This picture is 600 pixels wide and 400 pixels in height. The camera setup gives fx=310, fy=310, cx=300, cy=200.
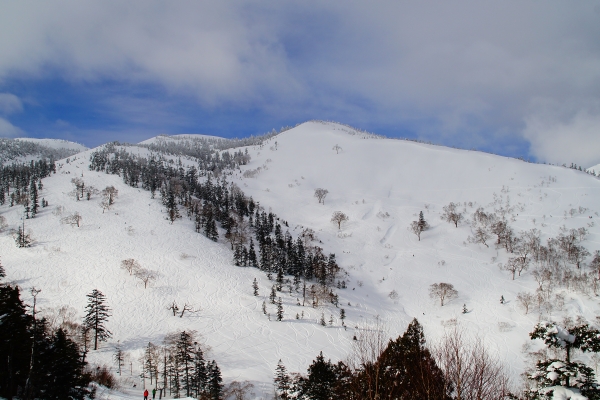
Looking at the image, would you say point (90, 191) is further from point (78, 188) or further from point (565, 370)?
point (565, 370)

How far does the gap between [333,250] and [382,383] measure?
103299 mm

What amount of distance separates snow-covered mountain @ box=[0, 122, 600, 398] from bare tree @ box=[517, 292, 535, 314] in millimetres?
1390

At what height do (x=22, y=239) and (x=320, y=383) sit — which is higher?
(x=22, y=239)

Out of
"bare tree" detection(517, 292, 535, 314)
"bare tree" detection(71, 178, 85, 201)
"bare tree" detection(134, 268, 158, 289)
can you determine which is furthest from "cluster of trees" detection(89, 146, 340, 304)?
"bare tree" detection(517, 292, 535, 314)

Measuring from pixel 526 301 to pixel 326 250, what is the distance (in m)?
61.9

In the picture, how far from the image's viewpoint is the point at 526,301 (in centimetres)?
7094

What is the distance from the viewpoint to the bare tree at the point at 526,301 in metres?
70.2

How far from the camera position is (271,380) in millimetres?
45625

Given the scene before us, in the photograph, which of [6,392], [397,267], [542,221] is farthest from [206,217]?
[542,221]

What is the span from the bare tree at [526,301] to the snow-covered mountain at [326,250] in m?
1.39

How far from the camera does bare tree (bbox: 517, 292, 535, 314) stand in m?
70.2

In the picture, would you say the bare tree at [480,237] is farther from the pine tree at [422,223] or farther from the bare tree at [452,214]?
the pine tree at [422,223]

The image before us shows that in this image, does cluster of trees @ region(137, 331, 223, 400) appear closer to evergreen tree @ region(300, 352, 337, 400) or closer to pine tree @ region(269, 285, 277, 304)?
evergreen tree @ region(300, 352, 337, 400)

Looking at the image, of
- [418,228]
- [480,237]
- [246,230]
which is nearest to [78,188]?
[246,230]
